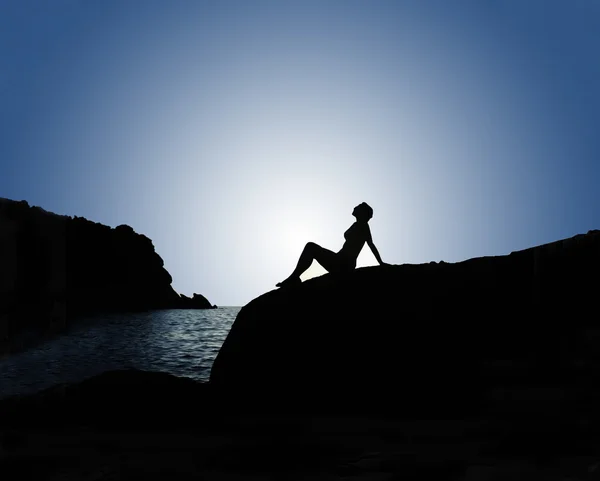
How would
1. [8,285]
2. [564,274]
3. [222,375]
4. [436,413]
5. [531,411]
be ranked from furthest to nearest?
[8,285]
[222,375]
[564,274]
[436,413]
[531,411]

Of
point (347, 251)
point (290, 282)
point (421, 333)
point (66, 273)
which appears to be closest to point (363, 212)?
point (347, 251)

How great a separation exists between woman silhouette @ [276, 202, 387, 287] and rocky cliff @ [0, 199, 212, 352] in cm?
2914

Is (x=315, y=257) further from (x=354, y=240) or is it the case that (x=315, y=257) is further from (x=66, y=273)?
(x=66, y=273)

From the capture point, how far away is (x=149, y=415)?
552cm

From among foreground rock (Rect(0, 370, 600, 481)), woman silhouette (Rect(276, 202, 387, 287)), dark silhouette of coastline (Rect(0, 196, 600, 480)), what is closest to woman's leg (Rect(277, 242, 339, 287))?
woman silhouette (Rect(276, 202, 387, 287))

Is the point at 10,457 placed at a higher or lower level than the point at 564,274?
lower

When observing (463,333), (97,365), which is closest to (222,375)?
(463,333)

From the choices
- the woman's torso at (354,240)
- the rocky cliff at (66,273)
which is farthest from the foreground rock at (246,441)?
the rocky cliff at (66,273)

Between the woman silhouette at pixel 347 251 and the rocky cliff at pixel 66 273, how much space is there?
2914 centimetres

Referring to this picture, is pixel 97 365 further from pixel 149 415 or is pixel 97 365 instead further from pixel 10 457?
pixel 10 457

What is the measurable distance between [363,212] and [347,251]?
0.75m

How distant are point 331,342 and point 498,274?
8.33 ft

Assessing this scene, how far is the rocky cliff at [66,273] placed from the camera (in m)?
36.1

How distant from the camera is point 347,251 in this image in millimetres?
7094
